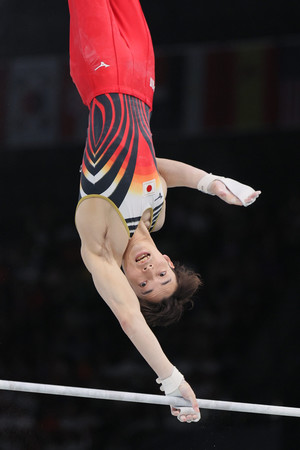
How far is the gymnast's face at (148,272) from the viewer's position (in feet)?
10.9

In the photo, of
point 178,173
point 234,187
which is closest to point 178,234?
point 178,173

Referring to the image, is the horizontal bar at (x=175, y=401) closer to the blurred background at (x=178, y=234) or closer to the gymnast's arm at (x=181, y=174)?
the gymnast's arm at (x=181, y=174)

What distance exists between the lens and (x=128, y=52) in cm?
341

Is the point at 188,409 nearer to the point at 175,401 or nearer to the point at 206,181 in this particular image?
the point at 175,401

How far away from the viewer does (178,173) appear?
3.61 meters

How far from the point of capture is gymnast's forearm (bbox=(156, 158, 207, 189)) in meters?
3.58

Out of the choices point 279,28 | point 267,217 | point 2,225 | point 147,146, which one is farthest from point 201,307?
point 147,146

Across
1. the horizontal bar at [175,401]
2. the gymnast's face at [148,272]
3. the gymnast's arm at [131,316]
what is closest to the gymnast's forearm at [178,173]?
the gymnast's face at [148,272]

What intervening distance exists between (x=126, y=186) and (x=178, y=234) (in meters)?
2.78

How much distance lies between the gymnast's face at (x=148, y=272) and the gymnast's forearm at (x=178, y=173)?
16.7 inches

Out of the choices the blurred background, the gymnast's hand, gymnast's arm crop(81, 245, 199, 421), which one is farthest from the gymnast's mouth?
the blurred background

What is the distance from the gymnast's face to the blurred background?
7.04ft

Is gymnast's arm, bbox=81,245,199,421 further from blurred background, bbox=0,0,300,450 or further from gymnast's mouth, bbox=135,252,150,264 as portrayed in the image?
blurred background, bbox=0,0,300,450

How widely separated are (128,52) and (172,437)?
3.27 meters
